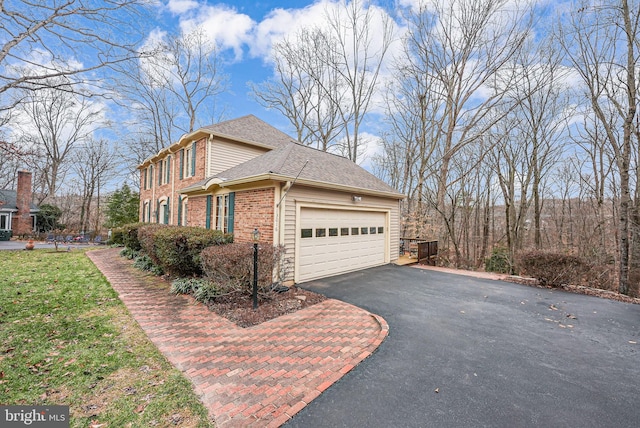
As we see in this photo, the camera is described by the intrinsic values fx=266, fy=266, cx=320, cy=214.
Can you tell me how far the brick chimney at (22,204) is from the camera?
20.7m

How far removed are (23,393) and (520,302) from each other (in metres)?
8.20

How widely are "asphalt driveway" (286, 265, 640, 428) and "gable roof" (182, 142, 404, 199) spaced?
337 centimetres

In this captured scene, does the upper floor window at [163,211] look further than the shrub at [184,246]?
Yes

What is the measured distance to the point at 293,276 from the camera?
278 inches

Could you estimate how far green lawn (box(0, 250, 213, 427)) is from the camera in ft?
8.04

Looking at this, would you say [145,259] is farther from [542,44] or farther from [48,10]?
[542,44]

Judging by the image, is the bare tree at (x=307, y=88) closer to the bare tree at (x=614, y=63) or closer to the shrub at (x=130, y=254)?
the bare tree at (x=614, y=63)

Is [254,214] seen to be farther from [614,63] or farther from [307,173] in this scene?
[614,63]

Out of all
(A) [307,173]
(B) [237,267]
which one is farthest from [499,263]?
(B) [237,267]

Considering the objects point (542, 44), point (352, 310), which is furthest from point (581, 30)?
point (352, 310)
